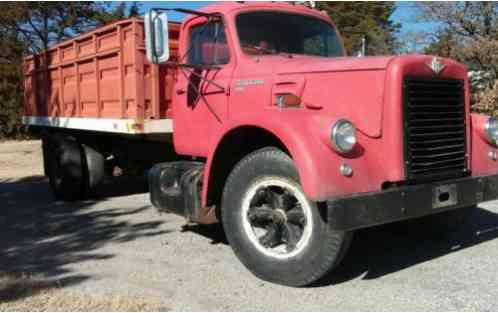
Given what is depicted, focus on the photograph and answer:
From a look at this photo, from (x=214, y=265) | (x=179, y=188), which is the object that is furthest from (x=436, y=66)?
(x=179, y=188)

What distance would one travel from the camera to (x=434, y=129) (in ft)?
14.5


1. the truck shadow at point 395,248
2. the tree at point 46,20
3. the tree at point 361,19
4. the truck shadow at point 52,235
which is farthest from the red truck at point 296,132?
the tree at point 46,20

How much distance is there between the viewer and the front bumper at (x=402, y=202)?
3723 millimetres

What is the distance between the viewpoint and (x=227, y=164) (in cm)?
493

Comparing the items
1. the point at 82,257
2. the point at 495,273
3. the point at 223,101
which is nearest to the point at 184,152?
the point at 223,101

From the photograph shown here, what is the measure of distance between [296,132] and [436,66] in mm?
1286

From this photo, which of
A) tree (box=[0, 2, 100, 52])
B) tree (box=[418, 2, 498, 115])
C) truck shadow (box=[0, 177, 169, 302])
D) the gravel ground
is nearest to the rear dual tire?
truck shadow (box=[0, 177, 169, 302])

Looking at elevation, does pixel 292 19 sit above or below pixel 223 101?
above

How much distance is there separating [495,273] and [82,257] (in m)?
3.58

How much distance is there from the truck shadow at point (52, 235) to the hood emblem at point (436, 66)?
319 cm

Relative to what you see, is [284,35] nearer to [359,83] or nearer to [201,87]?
[201,87]

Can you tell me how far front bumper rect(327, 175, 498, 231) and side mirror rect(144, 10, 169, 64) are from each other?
6.48 feet

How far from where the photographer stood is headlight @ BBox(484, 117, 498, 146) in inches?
195

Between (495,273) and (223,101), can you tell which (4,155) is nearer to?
(223,101)
